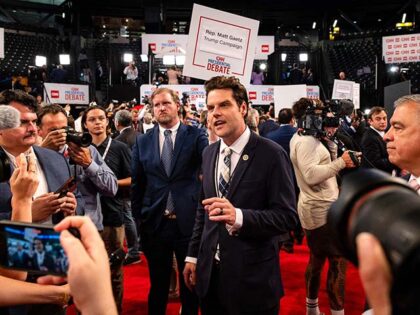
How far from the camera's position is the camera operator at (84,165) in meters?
3.10

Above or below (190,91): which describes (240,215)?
below

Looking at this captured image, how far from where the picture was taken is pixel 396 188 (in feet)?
2.02

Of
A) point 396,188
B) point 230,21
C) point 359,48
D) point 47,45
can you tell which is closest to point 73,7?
point 47,45

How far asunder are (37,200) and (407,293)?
2.00 meters

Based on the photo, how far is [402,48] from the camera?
14.4 metres

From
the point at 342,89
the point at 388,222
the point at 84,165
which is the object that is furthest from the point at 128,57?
the point at 388,222

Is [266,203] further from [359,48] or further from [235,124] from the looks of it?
[359,48]

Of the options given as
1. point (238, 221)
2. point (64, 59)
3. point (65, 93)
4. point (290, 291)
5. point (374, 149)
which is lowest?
point (290, 291)

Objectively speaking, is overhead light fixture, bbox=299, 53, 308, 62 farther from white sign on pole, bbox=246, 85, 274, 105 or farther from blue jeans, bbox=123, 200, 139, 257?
blue jeans, bbox=123, 200, 139, 257

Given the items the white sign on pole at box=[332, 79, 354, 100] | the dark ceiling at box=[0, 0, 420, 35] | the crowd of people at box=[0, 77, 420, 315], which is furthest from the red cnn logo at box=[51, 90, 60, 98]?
the crowd of people at box=[0, 77, 420, 315]

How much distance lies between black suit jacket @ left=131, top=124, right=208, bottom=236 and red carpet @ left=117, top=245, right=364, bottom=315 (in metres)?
1.30

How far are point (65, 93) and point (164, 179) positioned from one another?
13.0m

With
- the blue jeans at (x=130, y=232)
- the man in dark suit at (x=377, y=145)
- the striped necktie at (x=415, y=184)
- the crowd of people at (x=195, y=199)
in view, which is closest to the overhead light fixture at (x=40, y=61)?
the blue jeans at (x=130, y=232)

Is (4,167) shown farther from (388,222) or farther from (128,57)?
(128,57)
